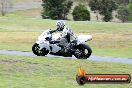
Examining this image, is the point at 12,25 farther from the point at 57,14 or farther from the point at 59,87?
the point at 59,87

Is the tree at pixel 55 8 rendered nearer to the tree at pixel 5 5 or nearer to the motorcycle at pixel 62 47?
the tree at pixel 5 5

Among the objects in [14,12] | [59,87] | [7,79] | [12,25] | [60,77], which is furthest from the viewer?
[14,12]

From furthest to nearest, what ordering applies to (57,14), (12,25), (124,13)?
(124,13) < (57,14) < (12,25)

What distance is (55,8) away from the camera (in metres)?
74.2

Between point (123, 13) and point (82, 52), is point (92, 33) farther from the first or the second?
point (123, 13)

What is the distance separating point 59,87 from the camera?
1373cm

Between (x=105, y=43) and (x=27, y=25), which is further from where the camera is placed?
(x=27, y=25)

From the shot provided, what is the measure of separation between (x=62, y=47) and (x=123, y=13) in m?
67.6

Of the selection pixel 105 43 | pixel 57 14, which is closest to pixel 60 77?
pixel 105 43

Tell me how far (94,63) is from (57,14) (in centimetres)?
5471

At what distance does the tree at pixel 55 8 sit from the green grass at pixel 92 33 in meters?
20.8

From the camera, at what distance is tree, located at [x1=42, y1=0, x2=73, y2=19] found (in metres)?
74.0

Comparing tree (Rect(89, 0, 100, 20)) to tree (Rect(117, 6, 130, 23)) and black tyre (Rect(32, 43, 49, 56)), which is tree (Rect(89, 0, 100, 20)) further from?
black tyre (Rect(32, 43, 49, 56))

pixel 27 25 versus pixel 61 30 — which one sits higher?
pixel 61 30
